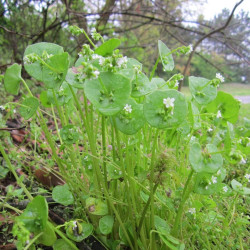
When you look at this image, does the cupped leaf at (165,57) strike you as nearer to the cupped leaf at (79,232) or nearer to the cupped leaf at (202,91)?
the cupped leaf at (202,91)

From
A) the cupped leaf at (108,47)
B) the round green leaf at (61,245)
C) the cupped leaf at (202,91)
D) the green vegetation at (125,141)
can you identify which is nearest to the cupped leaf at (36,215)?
the green vegetation at (125,141)

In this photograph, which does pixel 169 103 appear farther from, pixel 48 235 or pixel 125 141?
pixel 48 235

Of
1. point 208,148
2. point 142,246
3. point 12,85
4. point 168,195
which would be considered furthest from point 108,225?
point 12,85

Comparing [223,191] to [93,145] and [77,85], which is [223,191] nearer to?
[93,145]

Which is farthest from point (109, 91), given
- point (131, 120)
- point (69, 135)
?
point (69, 135)

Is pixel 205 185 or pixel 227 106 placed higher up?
pixel 227 106
